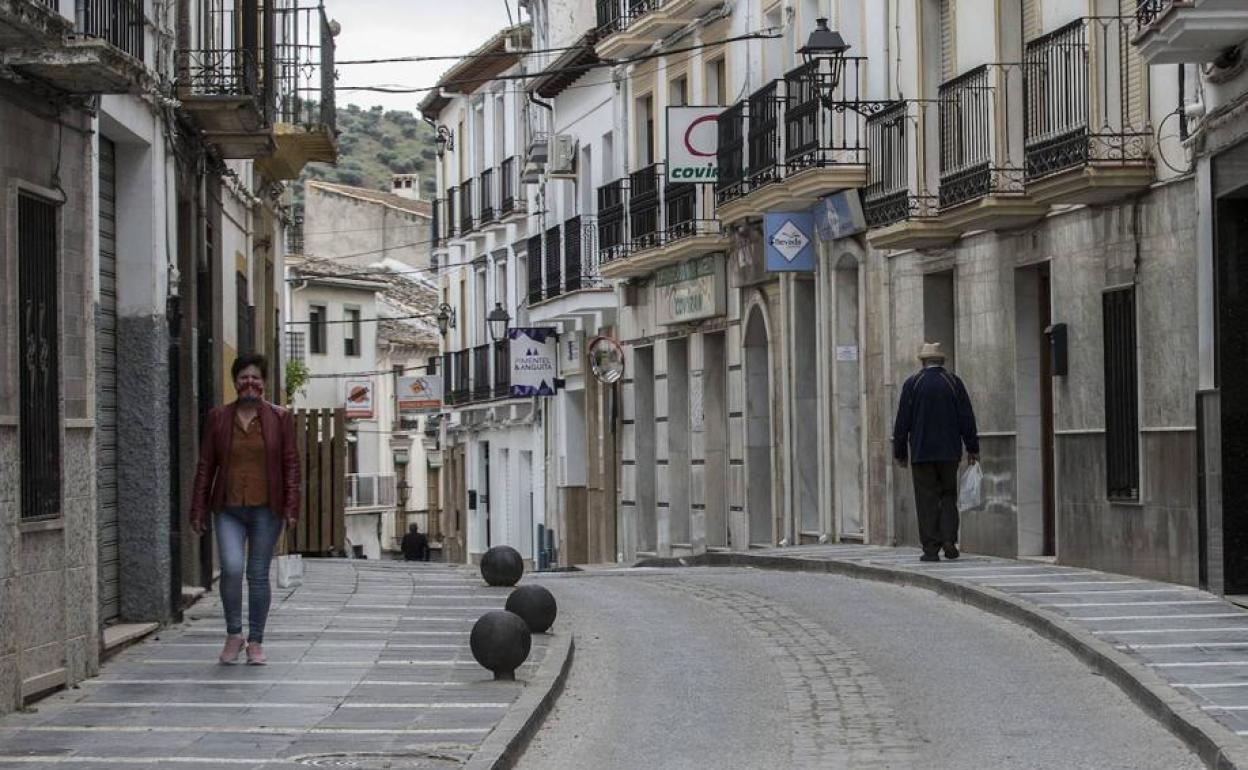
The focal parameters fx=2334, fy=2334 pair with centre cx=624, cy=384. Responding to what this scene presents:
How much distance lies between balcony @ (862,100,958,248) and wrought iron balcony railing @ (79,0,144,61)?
983 cm

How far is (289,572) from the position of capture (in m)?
20.5

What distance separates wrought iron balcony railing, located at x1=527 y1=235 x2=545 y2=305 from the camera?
4381 cm

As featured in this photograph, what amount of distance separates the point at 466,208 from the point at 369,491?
878 inches

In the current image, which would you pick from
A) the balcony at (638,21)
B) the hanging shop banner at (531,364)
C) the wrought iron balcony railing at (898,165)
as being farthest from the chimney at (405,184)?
the wrought iron balcony railing at (898,165)

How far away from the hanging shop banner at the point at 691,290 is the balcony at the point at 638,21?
3524 millimetres

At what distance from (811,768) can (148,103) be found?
8150mm

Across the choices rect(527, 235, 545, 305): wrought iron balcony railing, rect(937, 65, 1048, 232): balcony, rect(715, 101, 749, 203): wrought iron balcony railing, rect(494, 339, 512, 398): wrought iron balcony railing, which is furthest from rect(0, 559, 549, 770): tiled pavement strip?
rect(494, 339, 512, 398): wrought iron balcony railing

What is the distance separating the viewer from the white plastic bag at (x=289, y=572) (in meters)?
20.3

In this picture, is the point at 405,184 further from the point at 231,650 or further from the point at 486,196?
the point at 231,650

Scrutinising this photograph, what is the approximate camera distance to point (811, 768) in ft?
33.8

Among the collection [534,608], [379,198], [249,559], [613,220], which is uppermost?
[379,198]

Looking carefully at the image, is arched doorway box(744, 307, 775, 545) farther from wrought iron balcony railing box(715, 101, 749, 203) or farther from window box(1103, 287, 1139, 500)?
window box(1103, 287, 1139, 500)

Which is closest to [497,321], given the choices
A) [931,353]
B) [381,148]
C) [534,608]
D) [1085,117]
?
[931,353]

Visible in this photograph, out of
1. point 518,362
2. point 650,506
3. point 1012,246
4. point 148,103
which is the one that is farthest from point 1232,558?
point 518,362
